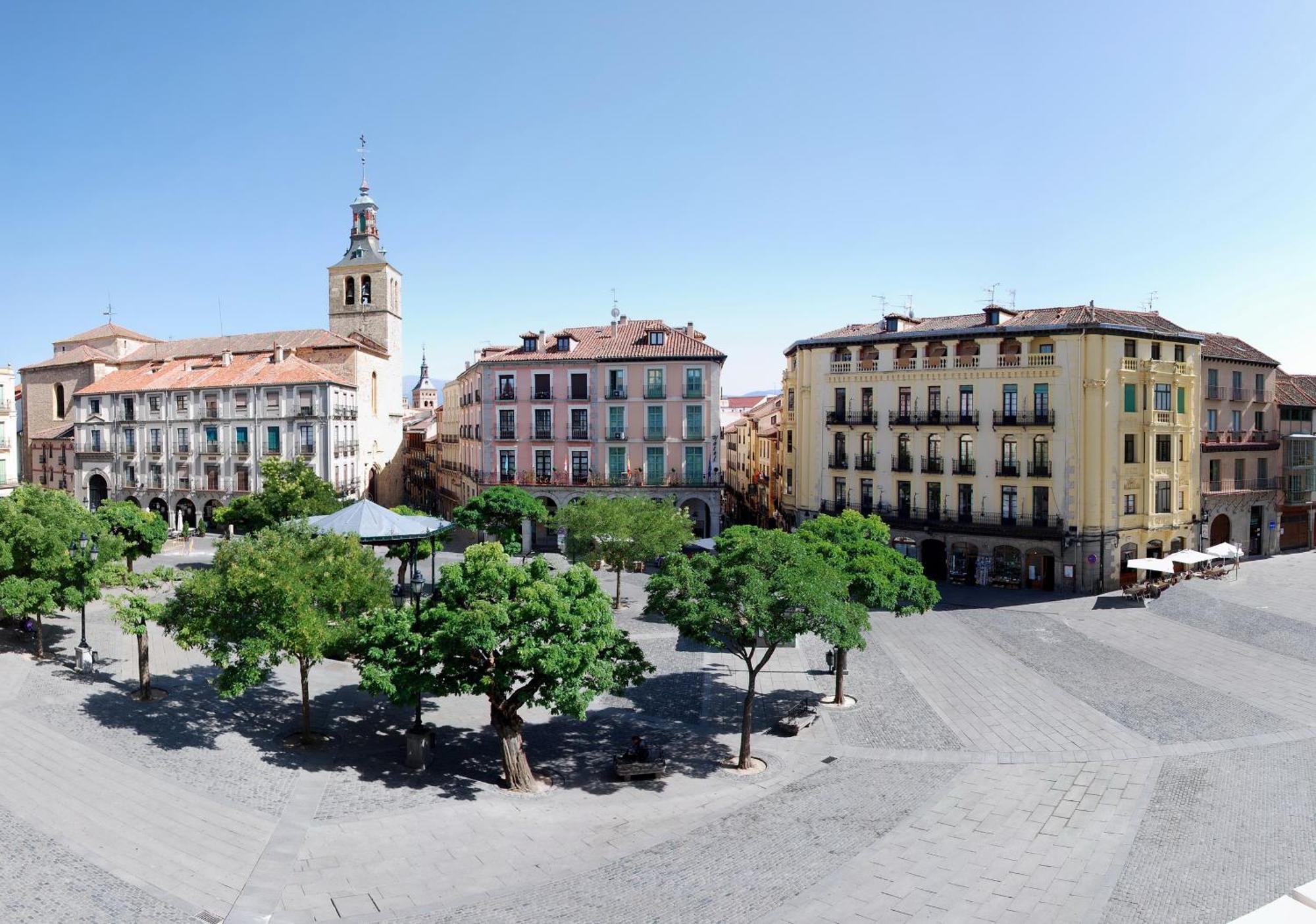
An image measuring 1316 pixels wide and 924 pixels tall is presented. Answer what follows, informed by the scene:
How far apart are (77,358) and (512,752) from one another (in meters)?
75.0

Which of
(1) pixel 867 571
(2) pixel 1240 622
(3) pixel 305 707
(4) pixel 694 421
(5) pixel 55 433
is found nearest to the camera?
(3) pixel 305 707

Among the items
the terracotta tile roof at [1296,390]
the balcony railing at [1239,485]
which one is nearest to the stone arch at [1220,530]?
the balcony railing at [1239,485]

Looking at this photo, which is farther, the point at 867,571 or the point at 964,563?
the point at 964,563

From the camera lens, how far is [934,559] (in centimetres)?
4397

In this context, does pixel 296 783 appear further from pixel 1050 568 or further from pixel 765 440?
pixel 765 440

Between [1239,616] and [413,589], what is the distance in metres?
33.9

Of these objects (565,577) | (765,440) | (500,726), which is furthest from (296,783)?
(765,440)

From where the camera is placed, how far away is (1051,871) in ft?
44.4

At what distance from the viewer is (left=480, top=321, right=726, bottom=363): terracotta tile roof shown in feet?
162

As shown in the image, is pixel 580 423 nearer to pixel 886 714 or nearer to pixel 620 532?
pixel 620 532

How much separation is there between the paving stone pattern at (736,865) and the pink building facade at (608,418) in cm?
3269

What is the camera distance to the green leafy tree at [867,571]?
21.0 meters

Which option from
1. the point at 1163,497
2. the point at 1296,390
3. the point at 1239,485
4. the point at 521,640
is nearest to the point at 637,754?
the point at 521,640

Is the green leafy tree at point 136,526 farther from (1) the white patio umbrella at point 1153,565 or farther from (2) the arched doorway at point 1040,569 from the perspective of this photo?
(1) the white patio umbrella at point 1153,565
